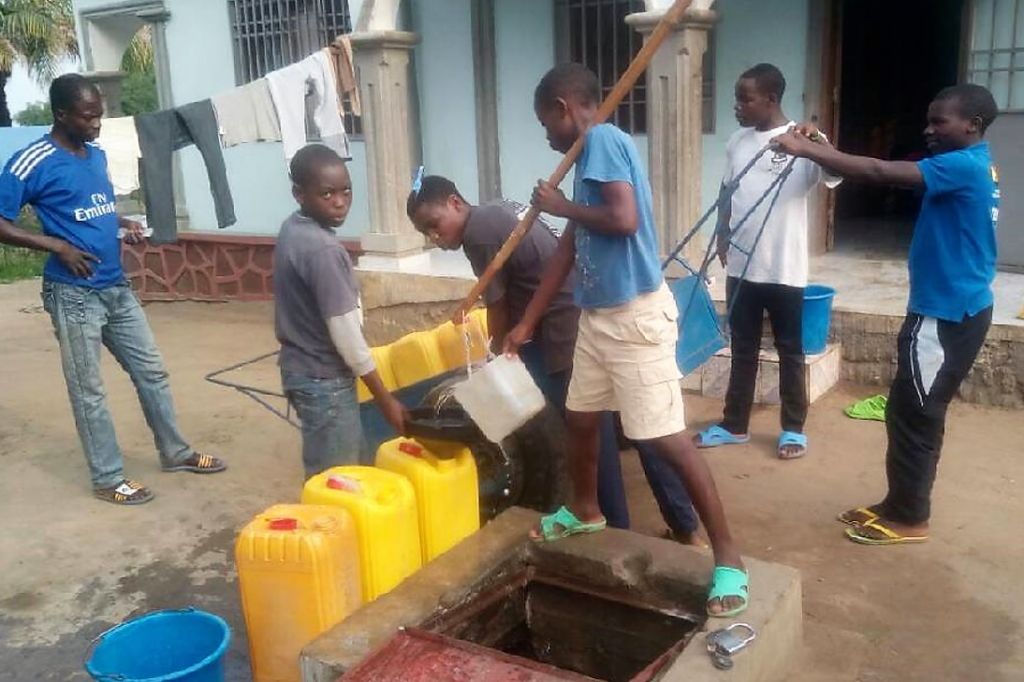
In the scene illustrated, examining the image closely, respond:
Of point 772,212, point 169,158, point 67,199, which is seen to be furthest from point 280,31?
point 772,212

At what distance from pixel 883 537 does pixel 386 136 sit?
4705 mm

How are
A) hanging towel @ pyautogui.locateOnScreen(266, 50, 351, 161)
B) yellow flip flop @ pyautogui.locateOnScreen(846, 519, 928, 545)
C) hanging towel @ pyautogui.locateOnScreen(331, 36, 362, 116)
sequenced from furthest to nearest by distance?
1. hanging towel @ pyautogui.locateOnScreen(331, 36, 362, 116)
2. hanging towel @ pyautogui.locateOnScreen(266, 50, 351, 161)
3. yellow flip flop @ pyautogui.locateOnScreen(846, 519, 928, 545)

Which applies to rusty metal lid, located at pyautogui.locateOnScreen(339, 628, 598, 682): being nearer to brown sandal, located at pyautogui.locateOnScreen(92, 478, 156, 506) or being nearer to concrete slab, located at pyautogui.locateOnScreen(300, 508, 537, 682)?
concrete slab, located at pyautogui.locateOnScreen(300, 508, 537, 682)

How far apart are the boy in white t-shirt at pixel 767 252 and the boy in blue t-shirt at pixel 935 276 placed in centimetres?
69

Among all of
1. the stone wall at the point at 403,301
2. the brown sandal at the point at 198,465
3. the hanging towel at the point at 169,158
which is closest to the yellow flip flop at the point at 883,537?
the brown sandal at the point at 198,465

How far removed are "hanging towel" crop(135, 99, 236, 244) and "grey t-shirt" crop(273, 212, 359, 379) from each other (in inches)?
112

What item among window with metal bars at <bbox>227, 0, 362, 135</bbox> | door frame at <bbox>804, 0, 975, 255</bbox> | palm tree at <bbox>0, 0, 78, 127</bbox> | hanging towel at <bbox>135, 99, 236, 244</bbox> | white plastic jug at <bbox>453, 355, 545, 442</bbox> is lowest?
white plastic jug at <bbox>453, 355, 545, 442</bbox>

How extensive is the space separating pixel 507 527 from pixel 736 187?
2.08m

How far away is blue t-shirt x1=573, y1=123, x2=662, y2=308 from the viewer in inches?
108

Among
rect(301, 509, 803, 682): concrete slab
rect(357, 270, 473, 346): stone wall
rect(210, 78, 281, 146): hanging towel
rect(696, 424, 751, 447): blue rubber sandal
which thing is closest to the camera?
rect(301, 509, 803, 682): concrete slab

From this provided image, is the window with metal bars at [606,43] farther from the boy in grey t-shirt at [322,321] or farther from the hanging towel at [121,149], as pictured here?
the boy in grey t-shirt at [322,321]

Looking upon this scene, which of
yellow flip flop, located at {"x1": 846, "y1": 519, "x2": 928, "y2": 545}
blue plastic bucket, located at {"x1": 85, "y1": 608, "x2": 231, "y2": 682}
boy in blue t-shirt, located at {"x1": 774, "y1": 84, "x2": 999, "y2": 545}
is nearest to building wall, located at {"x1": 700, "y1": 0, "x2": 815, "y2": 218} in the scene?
boy in blue t-shirt, located at {"x1": 774, "y1": 84, "x2": 999, "y2": 545}

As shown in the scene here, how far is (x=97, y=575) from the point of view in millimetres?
3953

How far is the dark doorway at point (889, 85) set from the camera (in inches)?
375
